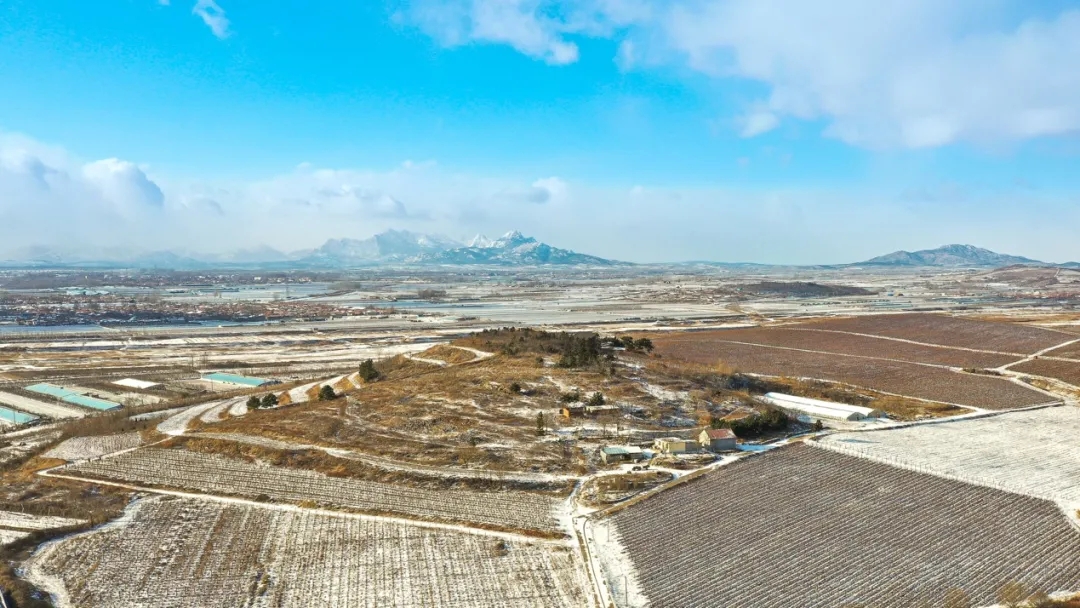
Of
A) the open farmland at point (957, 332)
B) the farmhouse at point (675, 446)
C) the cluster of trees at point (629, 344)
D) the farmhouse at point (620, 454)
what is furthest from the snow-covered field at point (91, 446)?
the open farmland at point (957, 332)

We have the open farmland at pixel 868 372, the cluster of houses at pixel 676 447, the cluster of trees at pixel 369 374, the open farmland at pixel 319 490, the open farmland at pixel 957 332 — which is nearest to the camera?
the open farmland at pixel 319 490

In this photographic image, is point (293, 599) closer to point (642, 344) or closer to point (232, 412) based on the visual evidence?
point (232, 412)

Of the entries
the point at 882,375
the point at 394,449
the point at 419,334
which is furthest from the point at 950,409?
the point at 419,334

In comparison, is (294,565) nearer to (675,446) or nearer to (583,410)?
(675,446)

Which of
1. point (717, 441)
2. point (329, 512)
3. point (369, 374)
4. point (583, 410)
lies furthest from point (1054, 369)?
point (329, 512)

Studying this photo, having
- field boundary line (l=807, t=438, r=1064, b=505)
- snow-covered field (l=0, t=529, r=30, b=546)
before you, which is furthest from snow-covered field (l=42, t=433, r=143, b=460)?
field boundary line (l=807, t=438, r=1064, b=505)

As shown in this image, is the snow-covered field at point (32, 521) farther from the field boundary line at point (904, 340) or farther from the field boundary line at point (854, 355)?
the field boundary line at point (904, 340)
